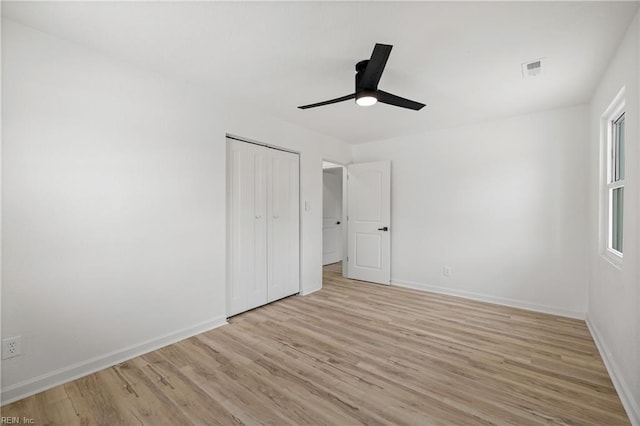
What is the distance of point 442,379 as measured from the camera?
2074 mm

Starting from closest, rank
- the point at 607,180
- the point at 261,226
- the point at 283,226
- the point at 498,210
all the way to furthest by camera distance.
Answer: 1. the point at 607,180
2. the point at 261,226
3. the point at 498,210
4. the point at 283,226

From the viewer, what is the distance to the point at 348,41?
79.0 inches

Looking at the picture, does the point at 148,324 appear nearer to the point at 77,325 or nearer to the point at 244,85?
the point at 77,325

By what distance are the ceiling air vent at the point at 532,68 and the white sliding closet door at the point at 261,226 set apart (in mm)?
2670

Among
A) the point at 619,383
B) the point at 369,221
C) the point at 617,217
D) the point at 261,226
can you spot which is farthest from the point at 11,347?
the point at 617,217

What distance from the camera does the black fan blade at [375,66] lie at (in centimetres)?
173

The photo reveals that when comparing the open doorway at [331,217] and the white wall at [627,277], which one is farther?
the open doorway at [331,217]

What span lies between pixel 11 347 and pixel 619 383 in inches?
158

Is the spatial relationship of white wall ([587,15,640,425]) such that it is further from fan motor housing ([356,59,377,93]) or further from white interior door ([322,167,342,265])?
white interior door ([322,167,342,265])

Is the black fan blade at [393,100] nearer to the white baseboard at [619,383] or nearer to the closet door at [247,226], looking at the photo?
the closet door at [247,226]

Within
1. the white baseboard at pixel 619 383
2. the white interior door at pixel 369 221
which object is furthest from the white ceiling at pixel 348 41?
the white baseboard at pixel 619 383

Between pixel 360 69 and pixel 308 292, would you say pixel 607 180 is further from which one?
pixel 308 292

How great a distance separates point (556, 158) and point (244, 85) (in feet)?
11.9

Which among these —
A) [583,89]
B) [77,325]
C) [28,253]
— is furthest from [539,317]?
[28,253]
